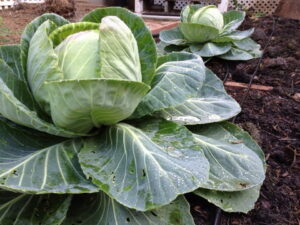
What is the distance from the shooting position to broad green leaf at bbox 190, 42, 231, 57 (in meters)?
3.06

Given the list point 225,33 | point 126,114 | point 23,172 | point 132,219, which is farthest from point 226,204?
point 225,33

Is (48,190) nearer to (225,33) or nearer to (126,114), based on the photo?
(126,114)

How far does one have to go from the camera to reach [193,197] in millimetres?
1405

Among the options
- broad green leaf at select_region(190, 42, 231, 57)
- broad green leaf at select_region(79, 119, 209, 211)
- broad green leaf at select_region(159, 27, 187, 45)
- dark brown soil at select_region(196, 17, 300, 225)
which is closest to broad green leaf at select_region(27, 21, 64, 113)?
broad green leaf at select_region(79, 119, 209, 211)

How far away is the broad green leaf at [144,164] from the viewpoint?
0.99 meters

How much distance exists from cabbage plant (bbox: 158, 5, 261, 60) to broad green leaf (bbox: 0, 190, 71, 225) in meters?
2.29

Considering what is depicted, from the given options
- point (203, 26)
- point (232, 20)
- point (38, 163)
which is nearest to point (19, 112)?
point (38, 163)

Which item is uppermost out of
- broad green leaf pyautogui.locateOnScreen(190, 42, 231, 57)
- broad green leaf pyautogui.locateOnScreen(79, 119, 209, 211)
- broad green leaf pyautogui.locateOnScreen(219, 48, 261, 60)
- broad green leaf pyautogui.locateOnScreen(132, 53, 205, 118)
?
broad green leaf pyautogui.locateOnScreen(132, 53, 205, 118)

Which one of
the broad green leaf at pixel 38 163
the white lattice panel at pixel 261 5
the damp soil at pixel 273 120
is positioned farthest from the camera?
the white lattice panel at pixel 261 5

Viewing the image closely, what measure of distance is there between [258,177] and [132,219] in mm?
535

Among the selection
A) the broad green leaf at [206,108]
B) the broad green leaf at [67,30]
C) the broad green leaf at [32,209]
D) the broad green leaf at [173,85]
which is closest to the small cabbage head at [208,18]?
the broad green leaf at [206,108]

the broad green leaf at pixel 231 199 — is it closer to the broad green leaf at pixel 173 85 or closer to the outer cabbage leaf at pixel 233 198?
the outer cabbage leaf at pixel 233 198

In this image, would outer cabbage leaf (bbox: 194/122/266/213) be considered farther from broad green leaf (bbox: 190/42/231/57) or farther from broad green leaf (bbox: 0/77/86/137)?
broad green leaf (bbox: 190/42/231/57)

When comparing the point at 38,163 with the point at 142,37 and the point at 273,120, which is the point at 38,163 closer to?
the point at 142,37
